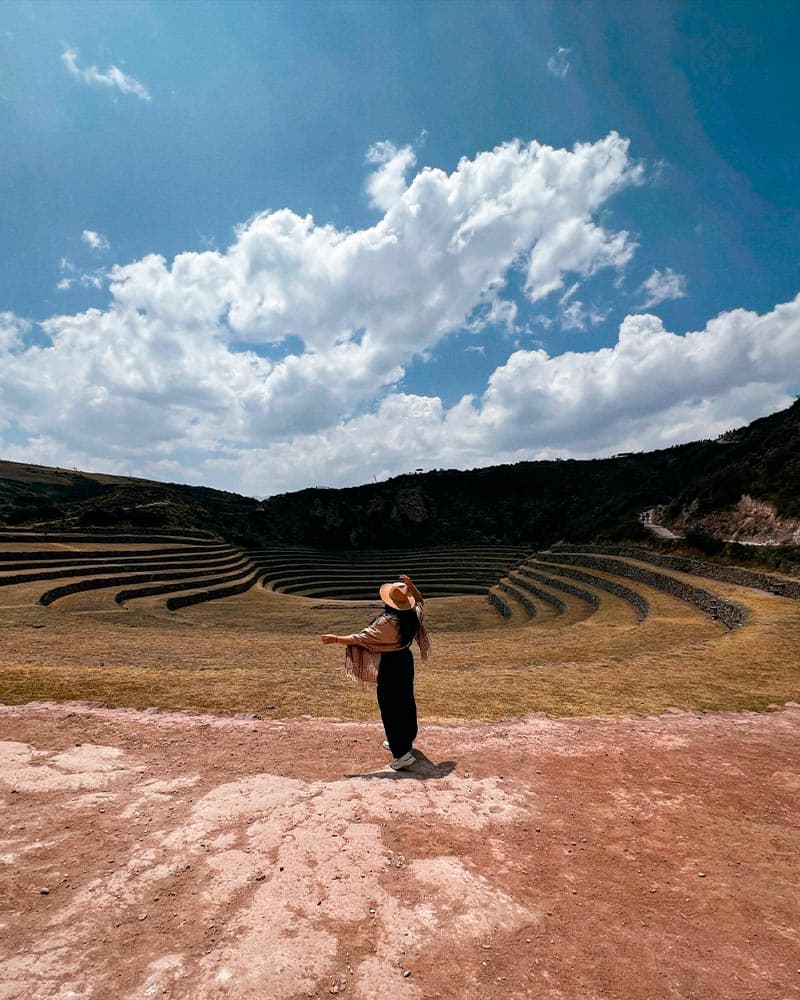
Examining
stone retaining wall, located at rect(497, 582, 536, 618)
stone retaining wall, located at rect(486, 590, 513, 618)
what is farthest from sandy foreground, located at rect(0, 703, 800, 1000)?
stone retaining wall, located at rect(486, 590, 513, 618)

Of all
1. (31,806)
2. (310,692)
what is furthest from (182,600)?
(31,806)

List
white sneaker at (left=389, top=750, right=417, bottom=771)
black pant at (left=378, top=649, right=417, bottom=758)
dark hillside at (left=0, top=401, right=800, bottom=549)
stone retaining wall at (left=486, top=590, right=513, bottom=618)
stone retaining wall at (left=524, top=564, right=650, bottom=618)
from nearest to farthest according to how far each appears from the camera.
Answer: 1. white sneaker at (left=389, top=750, right=417, bottom=771)
2. black pant at (left=378, top=649, right=417, bottom=758)
3. stone retaining wall at (left=524, top=564, right=650, bottom=618)
4. stone retaining wall at (left=486, top=590, right=513, bottom=618)
5. dark hillside at (left=0, top=401, right=800, bottom=549)

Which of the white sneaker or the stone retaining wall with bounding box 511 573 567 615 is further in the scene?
the stone retaining wall with bounding box 511 573 567 615

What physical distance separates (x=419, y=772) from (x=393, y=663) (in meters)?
1.21

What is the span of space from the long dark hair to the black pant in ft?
0.55

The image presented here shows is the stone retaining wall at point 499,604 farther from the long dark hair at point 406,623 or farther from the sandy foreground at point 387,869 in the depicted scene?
the long dark hair at point 406,623

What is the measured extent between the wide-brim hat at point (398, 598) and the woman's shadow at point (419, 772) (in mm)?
1781

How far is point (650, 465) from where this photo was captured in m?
69.4

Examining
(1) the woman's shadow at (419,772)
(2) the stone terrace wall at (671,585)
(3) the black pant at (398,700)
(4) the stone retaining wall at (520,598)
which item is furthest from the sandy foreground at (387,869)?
(4) the stone retaining wall at (520,598)

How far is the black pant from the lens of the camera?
5.41 metres

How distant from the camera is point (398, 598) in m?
5.92

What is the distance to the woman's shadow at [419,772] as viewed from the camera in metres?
4.99

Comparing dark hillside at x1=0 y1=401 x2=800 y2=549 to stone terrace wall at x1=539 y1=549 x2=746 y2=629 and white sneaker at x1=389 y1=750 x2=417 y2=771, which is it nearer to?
stone terrace wall at x1=539 y1=549 x2=746 y2=629

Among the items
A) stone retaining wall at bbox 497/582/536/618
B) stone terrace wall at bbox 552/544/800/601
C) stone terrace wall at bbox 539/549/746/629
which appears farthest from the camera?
stone retaining wall at bbox 497/582/536/618
